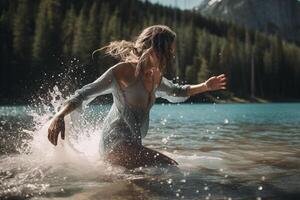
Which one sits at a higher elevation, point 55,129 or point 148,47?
point 148,47

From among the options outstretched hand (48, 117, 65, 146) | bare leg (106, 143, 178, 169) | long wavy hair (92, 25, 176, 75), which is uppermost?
long wavy hair (92, 25, 176, 75)

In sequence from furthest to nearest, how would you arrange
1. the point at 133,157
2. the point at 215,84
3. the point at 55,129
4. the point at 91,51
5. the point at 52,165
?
the point at 91,51, the point at 52,165, the point at 215,84, the point at 133,157, the point at 55,129

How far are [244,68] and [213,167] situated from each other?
155 metres

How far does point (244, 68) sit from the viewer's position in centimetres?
15988

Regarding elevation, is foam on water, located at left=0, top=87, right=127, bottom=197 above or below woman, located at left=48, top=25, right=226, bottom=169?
below

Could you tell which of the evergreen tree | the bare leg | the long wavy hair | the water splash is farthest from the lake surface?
the evergreen tree

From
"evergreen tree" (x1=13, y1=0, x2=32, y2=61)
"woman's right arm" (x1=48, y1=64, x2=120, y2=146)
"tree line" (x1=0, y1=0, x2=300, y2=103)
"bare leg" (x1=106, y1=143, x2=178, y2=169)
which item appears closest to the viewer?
"woman's right arm" (x1=48, y1=64, x2=120, y2=146)

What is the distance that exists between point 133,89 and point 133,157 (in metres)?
1.02

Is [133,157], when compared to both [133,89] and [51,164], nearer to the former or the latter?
[133,89]

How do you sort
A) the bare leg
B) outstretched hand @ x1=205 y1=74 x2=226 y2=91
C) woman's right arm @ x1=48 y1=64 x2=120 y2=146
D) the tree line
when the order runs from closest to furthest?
woman's right arm @ x1=48 y1=64 x2=120 y2=146
the bare leg
outstretched hand @ x1=205 y1=74 x2=226 y2=91
the tree line

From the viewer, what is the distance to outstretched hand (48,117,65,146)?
6.13m

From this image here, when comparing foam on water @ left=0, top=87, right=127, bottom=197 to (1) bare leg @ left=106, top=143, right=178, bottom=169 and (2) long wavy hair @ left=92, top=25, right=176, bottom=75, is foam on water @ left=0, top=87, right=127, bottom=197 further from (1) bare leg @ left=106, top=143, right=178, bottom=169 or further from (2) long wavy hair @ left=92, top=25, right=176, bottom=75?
(2) long wavy hair @ left=92, top=25, right=176, bottom=75

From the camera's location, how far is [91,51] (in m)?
119

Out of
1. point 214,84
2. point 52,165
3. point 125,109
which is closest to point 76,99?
point 125,109
